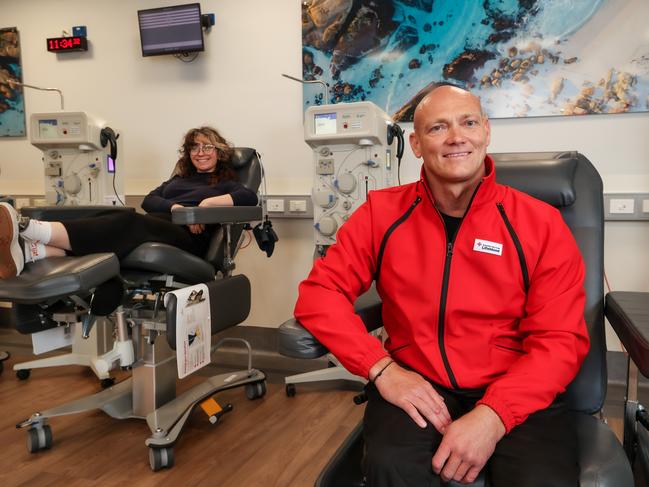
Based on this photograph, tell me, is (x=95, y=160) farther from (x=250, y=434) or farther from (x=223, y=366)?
(x=250, y=434)

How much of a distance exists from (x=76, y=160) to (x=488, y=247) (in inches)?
104

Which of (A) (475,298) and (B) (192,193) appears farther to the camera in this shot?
(B) (192,193)

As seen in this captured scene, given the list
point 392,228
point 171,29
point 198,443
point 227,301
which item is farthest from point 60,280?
point 171,29

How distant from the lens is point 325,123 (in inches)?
97.4

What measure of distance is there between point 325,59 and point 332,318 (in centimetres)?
224

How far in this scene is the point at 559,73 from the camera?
260 centimetres

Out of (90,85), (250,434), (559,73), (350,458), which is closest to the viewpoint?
(350,458)

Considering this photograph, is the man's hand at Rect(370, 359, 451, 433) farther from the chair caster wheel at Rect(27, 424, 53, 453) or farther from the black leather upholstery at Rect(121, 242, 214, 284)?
the chair caster wheel at Rect(27, 424, 53, 453)

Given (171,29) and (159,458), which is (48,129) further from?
(159,458)

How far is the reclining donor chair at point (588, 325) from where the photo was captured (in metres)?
0.93

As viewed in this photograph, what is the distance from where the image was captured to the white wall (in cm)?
262

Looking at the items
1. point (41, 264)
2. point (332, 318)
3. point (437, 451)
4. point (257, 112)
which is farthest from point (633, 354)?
point (257, 112)

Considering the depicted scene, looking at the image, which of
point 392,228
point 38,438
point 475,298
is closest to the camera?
point 475,298

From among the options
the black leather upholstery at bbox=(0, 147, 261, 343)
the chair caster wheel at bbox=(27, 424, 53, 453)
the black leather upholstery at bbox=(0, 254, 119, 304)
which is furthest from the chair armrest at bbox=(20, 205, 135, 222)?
the chair caster wheel at bbox=(27, 424, 53, 453)
